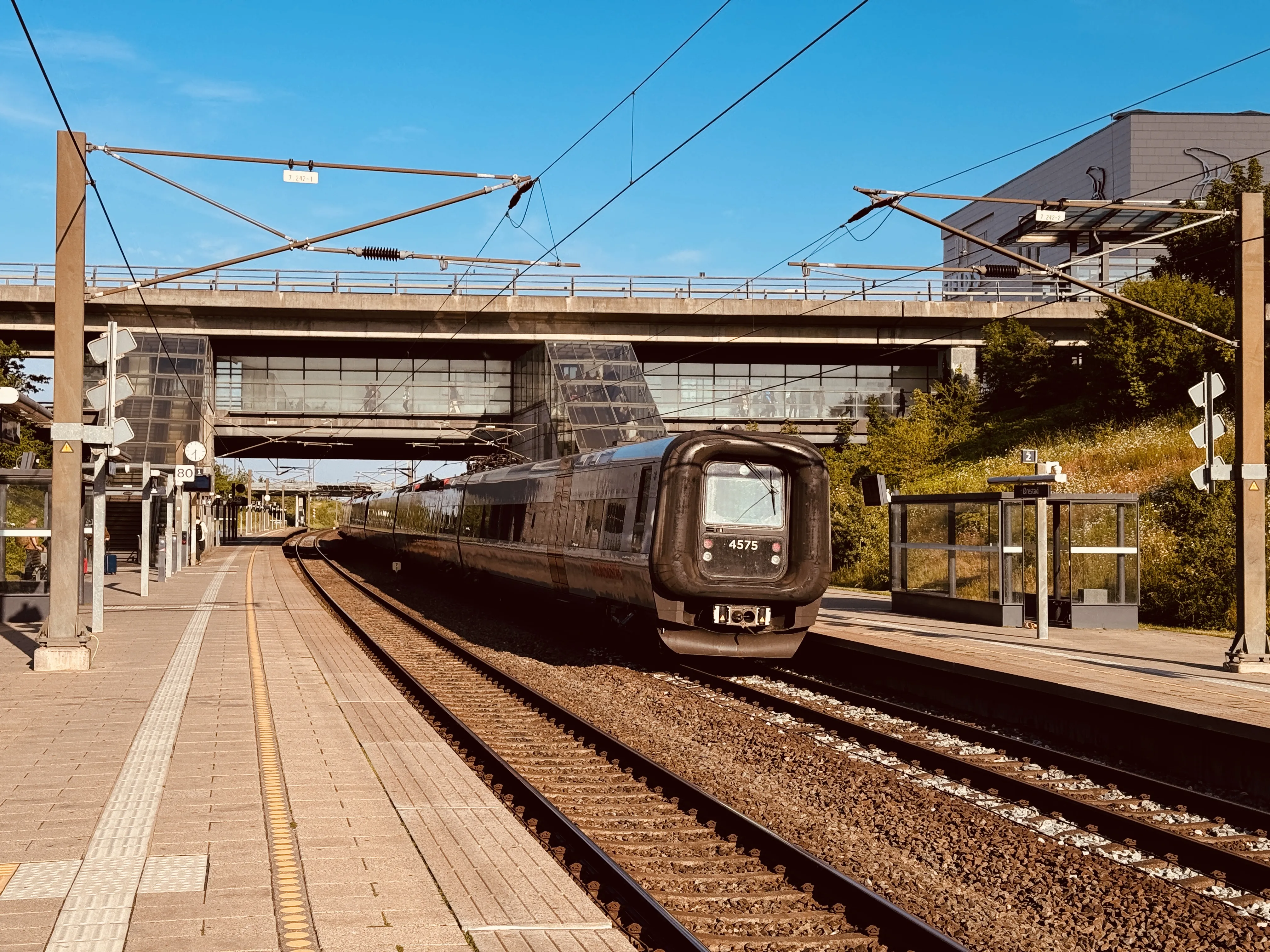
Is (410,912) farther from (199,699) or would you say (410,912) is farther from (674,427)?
(674,427)

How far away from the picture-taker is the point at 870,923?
586 cm

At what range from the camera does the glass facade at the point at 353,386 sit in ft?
160

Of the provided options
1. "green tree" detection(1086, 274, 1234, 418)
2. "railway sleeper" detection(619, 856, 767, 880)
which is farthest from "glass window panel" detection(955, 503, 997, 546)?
"green tree" detection(1086, 274, 1234, 418)

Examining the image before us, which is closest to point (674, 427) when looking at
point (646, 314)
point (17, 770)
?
point (646, 314)

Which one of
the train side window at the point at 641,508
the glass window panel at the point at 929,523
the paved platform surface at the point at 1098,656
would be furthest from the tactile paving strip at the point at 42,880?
the glass window panel at the point at 929,523

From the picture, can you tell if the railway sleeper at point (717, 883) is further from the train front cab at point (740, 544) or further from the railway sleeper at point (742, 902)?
the train front cab at point (740, 544)

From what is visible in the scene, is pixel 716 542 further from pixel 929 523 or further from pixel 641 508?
pixel 929 523

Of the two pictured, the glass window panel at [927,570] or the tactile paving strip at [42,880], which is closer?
the tactile paving strip at [42,880]

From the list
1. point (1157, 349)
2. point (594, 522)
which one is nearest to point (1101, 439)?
point (1157, 349)

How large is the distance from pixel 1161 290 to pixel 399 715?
33600 mm

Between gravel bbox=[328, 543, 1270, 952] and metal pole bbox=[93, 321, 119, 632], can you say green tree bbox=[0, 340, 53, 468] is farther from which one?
gravel bbox=[328, 543, 1270, 952]

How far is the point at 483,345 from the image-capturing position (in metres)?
47.9

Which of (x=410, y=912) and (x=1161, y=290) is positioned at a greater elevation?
(x=1161, y=290)

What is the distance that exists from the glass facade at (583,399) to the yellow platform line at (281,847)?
3469 centimetres
